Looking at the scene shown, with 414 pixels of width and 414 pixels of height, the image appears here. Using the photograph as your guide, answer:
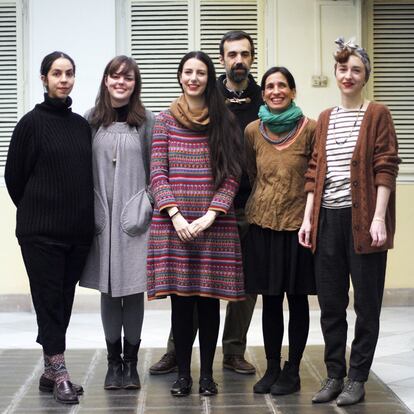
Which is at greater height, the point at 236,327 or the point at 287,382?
the point at 236,327

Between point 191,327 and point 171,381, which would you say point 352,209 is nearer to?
point 191,327

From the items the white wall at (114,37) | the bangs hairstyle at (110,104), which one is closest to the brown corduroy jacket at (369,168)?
the bangs hairstyle at (110,104)

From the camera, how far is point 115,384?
553cm

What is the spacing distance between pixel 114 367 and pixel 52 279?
678mm

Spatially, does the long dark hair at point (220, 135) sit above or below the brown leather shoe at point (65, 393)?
above

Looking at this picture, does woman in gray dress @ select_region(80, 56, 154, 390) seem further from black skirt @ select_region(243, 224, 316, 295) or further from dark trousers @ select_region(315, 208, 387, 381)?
dark trousers @ select_region(315, 208, 387, 381)

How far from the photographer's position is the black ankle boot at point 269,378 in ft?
17.7

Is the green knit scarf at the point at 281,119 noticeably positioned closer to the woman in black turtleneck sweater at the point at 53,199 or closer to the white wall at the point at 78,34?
the woman in black turtleneck sweater at the point at 53,199

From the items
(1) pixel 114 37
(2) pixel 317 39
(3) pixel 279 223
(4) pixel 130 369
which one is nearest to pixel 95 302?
(1) pixel 114 37

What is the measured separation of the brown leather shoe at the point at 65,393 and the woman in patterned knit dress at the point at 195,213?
1.77 feet

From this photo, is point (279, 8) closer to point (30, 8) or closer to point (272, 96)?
point (30, 8)

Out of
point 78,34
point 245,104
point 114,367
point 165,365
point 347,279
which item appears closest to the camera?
point 347,279

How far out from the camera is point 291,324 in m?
5.38

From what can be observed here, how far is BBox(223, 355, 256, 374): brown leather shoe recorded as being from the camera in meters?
5.95
